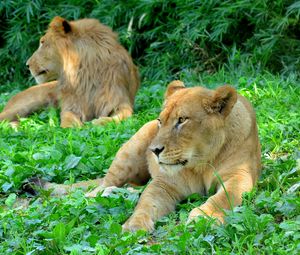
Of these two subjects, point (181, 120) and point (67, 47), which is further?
point (67, 47)

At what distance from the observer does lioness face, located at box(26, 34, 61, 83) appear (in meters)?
8.14

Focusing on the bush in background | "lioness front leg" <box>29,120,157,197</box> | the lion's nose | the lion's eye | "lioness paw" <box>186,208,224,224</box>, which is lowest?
the bush in background

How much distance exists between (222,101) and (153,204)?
0.68m

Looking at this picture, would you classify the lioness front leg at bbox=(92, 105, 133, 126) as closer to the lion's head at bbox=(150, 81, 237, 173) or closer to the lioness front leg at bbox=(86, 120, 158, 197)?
the lioness front leg at bbox=(86, 120, 158, 197)

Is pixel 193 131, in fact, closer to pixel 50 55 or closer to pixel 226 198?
pixel 226 198

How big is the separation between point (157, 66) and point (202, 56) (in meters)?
0.55

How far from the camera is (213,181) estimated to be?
16.4ft

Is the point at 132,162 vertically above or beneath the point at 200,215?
beneath

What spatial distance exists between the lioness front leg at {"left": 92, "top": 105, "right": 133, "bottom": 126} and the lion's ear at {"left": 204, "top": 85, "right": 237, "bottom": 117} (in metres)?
2.54

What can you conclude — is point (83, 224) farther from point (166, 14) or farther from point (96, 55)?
point (166, 14)

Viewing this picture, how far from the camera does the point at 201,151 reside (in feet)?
16.2

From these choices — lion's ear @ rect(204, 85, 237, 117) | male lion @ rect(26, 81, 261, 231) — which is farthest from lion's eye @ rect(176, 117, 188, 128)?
lion's ear @ rect(204, 85, 237, 117)

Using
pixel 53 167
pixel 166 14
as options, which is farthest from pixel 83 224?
pixel 166 14

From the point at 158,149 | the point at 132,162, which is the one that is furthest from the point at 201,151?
the point at 132,162
